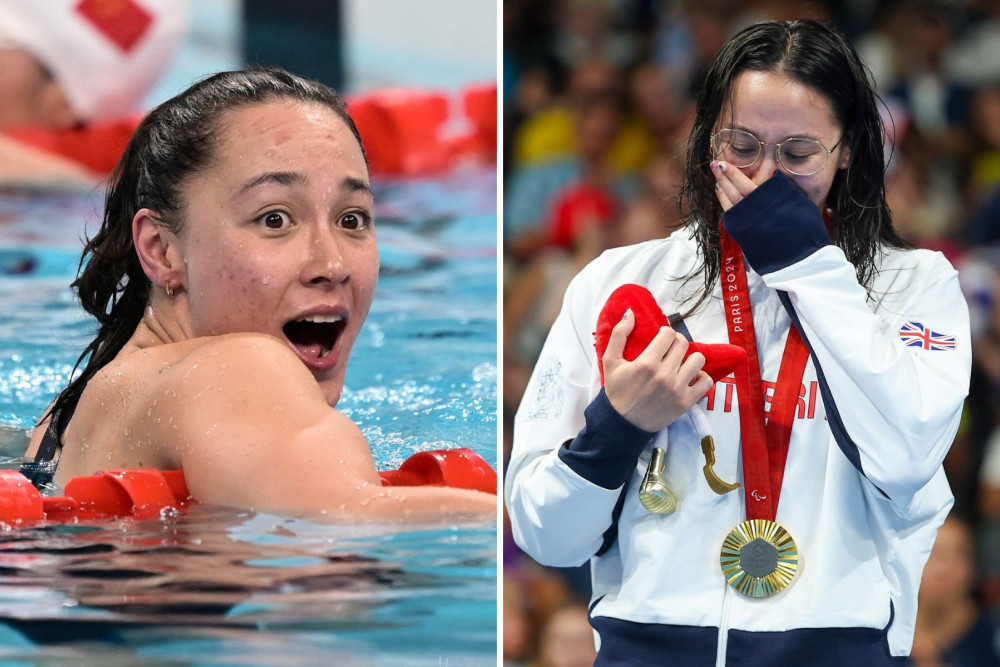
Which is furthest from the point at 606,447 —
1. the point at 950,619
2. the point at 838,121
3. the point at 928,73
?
the point at 928,73

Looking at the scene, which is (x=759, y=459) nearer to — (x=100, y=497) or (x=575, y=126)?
(x=100, y=497)

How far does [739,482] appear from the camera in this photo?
6.22ft

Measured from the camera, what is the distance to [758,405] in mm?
1896

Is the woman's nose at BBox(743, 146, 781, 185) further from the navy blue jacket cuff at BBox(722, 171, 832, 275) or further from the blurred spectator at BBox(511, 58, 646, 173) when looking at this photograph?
the blurred spectator at BBox(511, 58, 646, 173)

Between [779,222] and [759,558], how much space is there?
A: 21.0 inches

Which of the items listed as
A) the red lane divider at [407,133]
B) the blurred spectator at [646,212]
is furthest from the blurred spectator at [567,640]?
the red lane divider at [407,133]

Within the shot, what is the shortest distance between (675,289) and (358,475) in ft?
2.13

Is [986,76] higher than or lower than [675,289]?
higher

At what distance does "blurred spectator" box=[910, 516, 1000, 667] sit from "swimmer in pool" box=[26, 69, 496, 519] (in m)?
2.36

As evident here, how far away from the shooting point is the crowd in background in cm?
402

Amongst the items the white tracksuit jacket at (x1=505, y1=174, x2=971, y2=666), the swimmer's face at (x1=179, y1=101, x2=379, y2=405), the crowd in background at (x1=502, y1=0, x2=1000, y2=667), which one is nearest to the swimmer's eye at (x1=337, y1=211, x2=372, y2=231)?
the swimmer's face at (x1=179, y1=101, x2=379, y2=405)

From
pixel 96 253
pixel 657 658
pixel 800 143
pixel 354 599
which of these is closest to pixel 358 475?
pixel 354 599

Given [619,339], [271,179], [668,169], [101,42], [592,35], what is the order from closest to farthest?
[619,339] < [271,179] < [668,169] < [592,35] < [101,42]

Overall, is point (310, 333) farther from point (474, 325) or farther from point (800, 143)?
point (474, 325)
